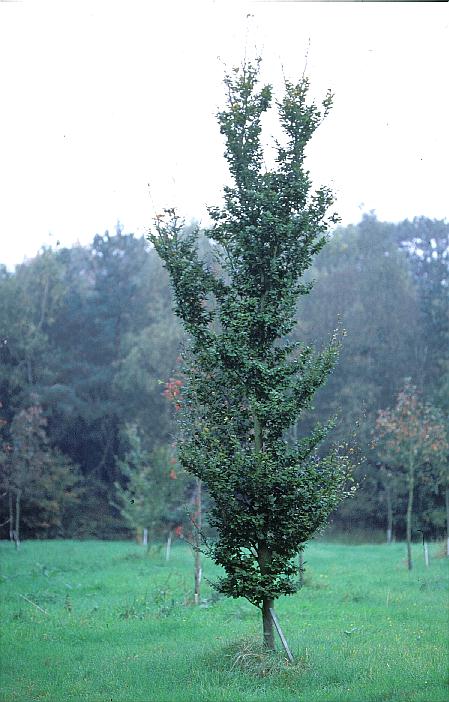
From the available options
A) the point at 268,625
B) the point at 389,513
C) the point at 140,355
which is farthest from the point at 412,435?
the point at 140,355

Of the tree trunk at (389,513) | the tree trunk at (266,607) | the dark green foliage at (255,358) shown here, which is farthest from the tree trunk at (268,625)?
the tree trunk at (389,513)

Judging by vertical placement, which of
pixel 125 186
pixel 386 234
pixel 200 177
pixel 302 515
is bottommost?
pixel 302 515

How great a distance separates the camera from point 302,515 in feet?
20.3

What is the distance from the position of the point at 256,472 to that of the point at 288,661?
1.50m

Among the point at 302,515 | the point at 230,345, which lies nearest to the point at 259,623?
the point at 302,515

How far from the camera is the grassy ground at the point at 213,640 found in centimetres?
584

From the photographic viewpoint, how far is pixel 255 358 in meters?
6.47

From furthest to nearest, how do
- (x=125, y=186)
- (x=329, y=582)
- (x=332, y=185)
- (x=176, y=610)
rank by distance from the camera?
(x=125, y=186) < (x=329, y=582) < (x=176, y=610) < (x=332, y=185)

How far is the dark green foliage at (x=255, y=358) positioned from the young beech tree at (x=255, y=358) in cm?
1

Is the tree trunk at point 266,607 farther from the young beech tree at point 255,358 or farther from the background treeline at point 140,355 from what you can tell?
the background treeline at point 140,355

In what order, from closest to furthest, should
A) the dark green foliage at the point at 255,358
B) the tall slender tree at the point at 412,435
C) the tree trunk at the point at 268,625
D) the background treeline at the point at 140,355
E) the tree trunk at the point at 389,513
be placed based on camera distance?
the dark green foliage at the point at 255,358, the tree trunk at the point at 268,625, the tall slender tree at the point at 412,435, the background treeline at the point at 140,355, the tree trunk at the point at 389,513

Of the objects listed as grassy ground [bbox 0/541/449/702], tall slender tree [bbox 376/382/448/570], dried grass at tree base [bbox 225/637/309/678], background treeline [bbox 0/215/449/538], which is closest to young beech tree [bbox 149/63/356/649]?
dried grass at tree base [bbox 225/637/309/678]

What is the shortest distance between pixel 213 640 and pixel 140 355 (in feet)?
57.0

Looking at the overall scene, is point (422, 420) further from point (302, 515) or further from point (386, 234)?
point (386, 234)
